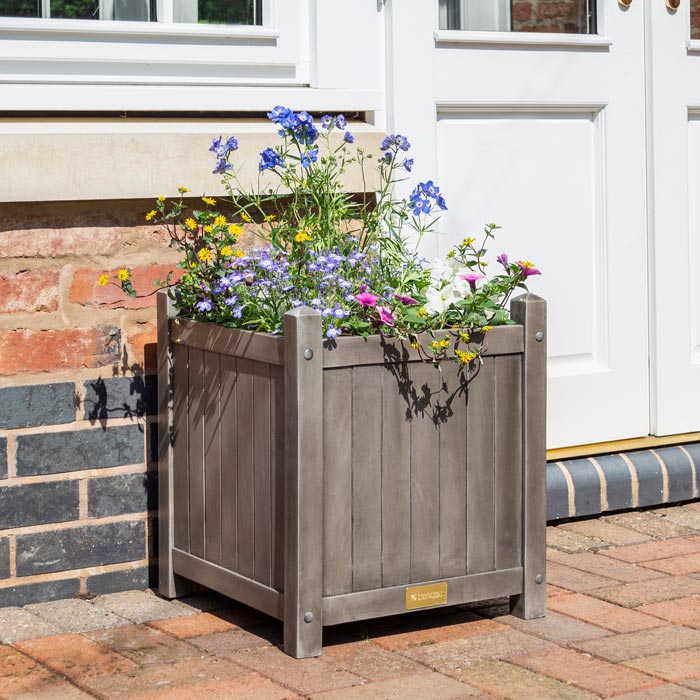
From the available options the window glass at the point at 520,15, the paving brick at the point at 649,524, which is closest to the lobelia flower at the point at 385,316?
the window glass at the point at 520,15

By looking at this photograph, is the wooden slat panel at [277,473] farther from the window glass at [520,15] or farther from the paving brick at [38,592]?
the window glass at [520,15]

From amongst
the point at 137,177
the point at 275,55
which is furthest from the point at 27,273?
the point at 275,55

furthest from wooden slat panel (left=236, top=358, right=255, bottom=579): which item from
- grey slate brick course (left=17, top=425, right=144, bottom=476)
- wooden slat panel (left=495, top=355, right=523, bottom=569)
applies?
wooden slat panel (left=495, top=355, right=523, bottom=569)

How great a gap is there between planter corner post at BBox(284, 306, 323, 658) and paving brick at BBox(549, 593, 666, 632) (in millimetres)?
734

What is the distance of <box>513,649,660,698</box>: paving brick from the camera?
2.77 metres

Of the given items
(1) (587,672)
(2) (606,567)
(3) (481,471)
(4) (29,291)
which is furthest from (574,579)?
(4) (29,291)

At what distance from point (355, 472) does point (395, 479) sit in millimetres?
108

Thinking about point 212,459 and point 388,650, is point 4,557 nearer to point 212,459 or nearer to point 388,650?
point 212,459

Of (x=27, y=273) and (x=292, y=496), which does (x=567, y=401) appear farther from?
(x=27, y=273)

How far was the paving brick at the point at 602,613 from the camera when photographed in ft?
10.5

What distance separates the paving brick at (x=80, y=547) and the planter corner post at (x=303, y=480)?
2.38 ft

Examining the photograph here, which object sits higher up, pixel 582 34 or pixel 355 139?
pixel 582 34

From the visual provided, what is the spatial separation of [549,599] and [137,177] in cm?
156

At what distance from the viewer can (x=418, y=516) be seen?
3064 millimetres
